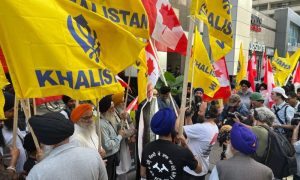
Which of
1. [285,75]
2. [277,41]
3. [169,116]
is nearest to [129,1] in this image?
[169,116]

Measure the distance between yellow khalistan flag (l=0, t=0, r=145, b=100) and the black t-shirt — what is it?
0.67 metres

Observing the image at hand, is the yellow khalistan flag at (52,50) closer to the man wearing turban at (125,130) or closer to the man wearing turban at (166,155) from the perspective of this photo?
the man wearing turban at (166,155)

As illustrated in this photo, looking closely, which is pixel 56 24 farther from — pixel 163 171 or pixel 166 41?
pixel 166 41

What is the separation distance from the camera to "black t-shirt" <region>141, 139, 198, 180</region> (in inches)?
123

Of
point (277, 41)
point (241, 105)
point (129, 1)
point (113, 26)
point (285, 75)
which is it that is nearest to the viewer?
point (113, 26)

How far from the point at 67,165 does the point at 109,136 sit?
1.98 m

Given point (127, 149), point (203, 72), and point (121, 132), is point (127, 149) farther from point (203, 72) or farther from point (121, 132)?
point (203, 72)

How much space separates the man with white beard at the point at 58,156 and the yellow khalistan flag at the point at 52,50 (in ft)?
1.74

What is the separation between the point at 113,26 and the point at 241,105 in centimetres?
431

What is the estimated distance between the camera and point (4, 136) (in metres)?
3.76

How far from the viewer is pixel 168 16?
16.0 ft

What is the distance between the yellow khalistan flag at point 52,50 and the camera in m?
2.78

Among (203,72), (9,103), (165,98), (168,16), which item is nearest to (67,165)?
(9,103)

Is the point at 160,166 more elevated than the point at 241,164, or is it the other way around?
the point at 241,164
